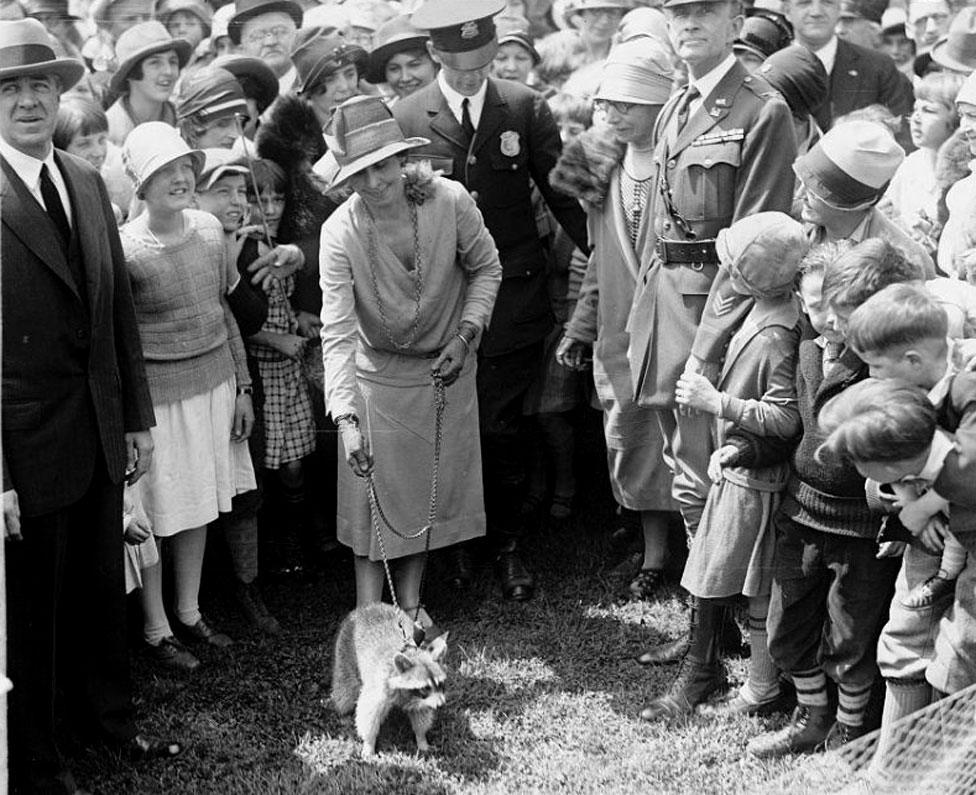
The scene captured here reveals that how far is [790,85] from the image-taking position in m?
6.32

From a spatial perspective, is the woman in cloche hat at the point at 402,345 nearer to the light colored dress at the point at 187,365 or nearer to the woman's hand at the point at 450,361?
the woman's hand at the point at 450,361

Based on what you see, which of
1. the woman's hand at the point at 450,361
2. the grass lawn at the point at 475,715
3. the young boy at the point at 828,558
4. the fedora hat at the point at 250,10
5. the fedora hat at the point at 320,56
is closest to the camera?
the young boy at the point at 828,558

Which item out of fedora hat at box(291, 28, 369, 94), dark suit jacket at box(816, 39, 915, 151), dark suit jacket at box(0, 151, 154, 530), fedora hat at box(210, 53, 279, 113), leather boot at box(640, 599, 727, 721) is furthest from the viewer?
dark suit jacket at box(816, 39, 915, 151)

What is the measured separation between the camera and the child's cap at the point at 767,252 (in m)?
4.77

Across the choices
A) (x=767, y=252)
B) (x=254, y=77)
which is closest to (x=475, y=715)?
(x=767, y=252)

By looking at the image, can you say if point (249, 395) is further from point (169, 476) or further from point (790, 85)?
point (790, 85)

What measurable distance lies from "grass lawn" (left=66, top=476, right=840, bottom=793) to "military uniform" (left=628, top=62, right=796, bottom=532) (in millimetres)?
836

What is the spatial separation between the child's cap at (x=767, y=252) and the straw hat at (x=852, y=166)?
172 millimetres

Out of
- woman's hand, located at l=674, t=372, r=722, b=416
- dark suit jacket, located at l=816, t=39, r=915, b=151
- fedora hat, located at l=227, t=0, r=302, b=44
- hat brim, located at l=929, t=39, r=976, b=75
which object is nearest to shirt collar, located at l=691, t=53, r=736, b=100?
woman's hand, located at l=674, t=372, r=722, b=416

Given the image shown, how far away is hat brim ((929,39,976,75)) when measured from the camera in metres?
6.47

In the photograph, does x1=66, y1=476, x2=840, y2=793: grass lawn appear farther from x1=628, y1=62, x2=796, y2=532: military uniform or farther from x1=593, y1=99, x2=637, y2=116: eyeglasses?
x1=593, y1=99, x2=637, y2=116: eyeglasses

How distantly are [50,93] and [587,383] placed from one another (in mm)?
3237

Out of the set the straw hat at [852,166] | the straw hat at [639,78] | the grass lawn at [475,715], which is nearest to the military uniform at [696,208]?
the straw hat at [639,78]

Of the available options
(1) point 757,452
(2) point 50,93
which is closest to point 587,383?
(1) point 757,452
